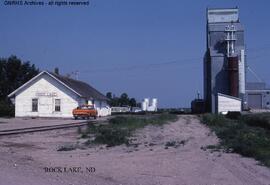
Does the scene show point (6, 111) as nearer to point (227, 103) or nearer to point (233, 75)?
point (227, 103)

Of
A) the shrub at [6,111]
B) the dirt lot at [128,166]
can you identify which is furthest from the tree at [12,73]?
the dirt lot at [128,166]

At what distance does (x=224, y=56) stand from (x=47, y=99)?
33.7m

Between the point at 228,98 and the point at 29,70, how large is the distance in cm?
4011

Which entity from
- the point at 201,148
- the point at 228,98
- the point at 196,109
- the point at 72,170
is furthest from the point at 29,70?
the point at 72,170

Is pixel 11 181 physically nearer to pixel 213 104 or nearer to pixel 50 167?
pixel 50 167

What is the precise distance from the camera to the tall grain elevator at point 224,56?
258 feet

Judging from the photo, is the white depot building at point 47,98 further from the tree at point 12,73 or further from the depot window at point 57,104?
the tree at point 12,73

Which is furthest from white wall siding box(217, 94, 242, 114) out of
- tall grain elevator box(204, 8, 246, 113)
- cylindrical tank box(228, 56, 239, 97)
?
cylindrical tank box(228, 56, 239, 97)

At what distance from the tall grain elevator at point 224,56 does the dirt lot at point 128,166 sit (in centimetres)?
5780

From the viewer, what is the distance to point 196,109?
9019 centimetres

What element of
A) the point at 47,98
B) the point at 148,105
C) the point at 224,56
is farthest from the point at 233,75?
the point at 148,105

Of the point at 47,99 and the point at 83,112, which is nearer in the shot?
the point at 83,112

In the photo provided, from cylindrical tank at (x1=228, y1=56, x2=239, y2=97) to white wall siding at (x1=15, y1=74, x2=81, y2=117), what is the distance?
92.3ft

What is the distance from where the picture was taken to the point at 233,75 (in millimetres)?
78250
